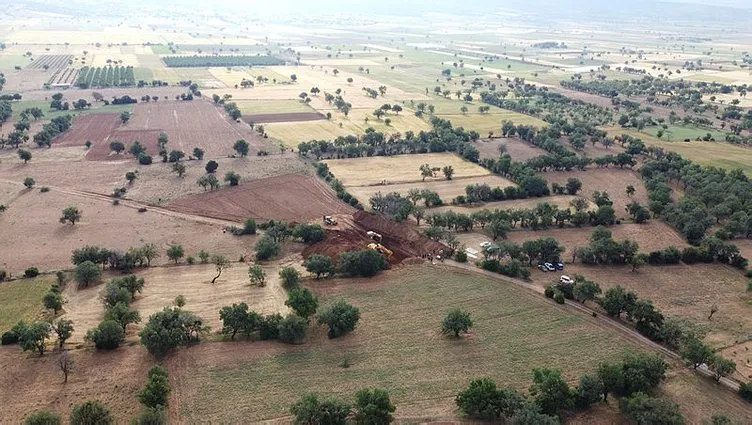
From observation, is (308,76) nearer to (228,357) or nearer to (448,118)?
(448,118)

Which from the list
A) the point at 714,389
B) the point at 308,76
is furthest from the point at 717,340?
the point at 308,76

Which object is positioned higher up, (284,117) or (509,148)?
(509,148)

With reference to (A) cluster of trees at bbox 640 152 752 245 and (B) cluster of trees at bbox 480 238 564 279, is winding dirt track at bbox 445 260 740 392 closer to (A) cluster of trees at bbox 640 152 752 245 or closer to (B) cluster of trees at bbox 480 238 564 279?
(B) cluster of trees at bbox 480 238 564 279

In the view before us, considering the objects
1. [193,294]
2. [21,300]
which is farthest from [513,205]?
[21,300]

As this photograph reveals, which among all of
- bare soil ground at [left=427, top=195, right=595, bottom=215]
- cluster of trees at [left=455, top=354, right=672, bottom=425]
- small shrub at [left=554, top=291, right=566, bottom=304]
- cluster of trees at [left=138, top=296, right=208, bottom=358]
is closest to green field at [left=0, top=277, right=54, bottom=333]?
cluster of trees at [left=138, top=296, right=208, bottom=358]

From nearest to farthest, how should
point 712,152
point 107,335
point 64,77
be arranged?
point 107,335 → point 712,152 → point 64,77

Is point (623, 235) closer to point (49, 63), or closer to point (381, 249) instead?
point (381, 249)
